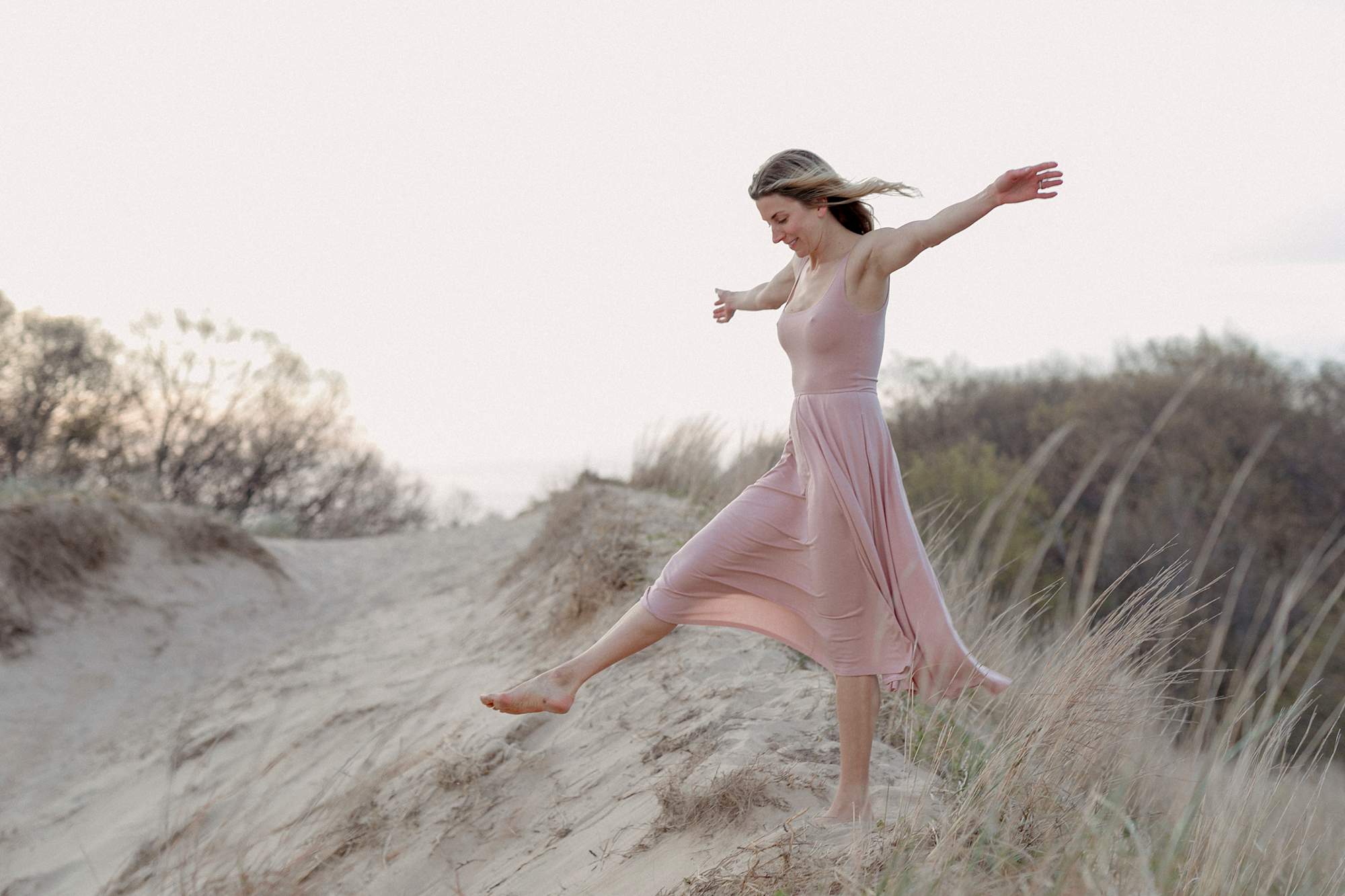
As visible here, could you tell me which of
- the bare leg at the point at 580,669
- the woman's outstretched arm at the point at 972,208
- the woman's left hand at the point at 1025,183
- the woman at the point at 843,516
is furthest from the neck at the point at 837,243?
the bare leg at the point at 580,669

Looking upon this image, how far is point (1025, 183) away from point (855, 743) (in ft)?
4.69

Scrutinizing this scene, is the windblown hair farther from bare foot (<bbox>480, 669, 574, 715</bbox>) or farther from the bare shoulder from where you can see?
bare foot (<bbox>480, 669, 574, 715</bbox>)

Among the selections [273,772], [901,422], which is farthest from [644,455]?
[901,422]

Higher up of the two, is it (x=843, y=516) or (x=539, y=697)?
(x=843, y=516)

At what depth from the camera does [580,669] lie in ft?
9.12

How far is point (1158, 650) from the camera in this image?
2.73m

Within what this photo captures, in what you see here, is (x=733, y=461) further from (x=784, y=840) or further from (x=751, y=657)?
(x=784, y=840)

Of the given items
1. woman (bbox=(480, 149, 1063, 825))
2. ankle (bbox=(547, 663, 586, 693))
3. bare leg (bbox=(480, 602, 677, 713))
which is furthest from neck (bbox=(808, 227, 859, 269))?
ankle (bbox=(547, 663, 586, 693))

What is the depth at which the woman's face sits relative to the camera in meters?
2.56

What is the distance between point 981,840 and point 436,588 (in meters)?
7.91

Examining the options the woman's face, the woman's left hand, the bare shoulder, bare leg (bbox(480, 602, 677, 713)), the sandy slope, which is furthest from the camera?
the sandy slope

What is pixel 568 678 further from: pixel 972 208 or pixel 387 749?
pixel 387 749

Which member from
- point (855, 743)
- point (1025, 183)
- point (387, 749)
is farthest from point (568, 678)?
point (387, 749)

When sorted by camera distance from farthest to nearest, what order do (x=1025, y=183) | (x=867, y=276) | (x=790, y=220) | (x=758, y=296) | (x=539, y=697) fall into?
1. (x=758, y=296)
2. (x=539, y=697)
3. (x=790, y=220)
4. (x=867, y=276)
5. (x=1025, y=183)
